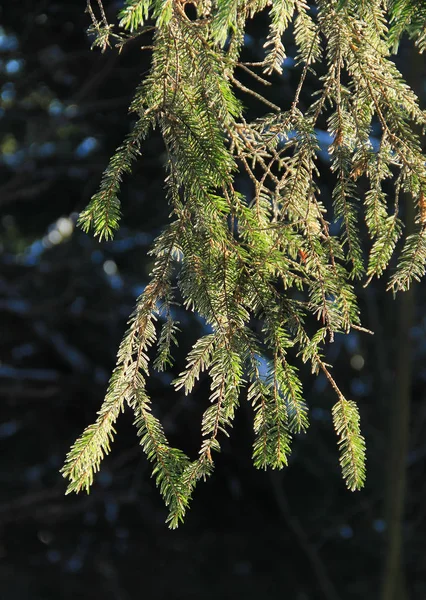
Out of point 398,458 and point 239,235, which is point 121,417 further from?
point 239,235

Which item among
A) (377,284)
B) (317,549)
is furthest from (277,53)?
(317,549)

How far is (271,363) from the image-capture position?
1554mm

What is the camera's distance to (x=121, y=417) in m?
7.33

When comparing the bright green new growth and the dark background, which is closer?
the bright green new growth

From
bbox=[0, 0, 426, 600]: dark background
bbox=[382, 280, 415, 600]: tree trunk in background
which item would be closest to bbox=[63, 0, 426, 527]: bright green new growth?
bbox=[0, 0, 426, 600]: dark background

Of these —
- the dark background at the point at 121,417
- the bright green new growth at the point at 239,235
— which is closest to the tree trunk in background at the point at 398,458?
the dark background at the point at 121,417

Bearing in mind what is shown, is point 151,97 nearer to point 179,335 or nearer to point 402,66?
point 179,335

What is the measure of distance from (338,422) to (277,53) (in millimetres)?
766

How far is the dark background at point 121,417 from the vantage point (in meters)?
6.55

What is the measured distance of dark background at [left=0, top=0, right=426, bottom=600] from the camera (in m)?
6.55

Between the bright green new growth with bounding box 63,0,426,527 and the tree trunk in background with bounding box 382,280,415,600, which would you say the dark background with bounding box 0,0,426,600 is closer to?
the tree trunk in background with bounding box 382,280,415,600

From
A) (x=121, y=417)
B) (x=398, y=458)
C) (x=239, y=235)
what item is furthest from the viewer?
(x=121, y=417)

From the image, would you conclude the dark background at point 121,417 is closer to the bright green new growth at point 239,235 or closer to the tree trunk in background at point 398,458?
the tree trunk in background at point 398,458

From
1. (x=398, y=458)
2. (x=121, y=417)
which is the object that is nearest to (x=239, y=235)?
(x=398, y=458)
